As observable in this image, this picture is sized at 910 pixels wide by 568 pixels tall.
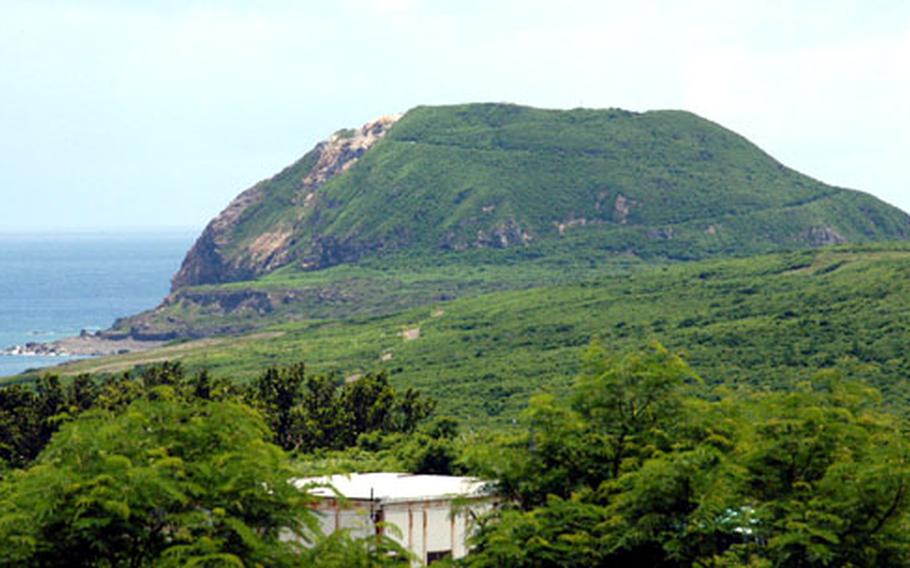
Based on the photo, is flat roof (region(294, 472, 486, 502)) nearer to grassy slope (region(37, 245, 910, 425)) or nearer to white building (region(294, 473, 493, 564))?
white building (region(294, 473, 493, 564))

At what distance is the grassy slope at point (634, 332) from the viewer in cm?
11831

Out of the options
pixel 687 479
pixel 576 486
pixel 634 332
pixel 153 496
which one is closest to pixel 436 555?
pixel 576 486

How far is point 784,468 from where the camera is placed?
2967 centimetres

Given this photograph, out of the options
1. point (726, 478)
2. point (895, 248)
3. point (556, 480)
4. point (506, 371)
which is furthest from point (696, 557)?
point (895, 248)

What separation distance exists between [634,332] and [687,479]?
11338 cm

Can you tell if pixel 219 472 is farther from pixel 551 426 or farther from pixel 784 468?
pixel 784 468

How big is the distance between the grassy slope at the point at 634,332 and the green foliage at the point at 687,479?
70.2 meters

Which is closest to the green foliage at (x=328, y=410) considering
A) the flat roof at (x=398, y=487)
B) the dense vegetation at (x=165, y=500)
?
the flat roof at (x=398, y=487)

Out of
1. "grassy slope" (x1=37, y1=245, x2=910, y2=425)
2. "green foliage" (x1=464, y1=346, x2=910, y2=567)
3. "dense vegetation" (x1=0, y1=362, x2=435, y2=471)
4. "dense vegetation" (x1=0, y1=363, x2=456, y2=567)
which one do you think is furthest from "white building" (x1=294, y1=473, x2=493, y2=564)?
"grassy slope" (x1=37, y1=245, x2=910, y2=425)

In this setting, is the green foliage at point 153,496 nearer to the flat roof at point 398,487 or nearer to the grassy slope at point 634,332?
the flat roof at point 398,487

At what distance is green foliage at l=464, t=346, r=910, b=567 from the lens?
89.0 ft

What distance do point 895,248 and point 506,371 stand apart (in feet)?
168

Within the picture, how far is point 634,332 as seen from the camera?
463ft

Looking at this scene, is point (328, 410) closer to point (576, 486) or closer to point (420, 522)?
point (420, 522)
